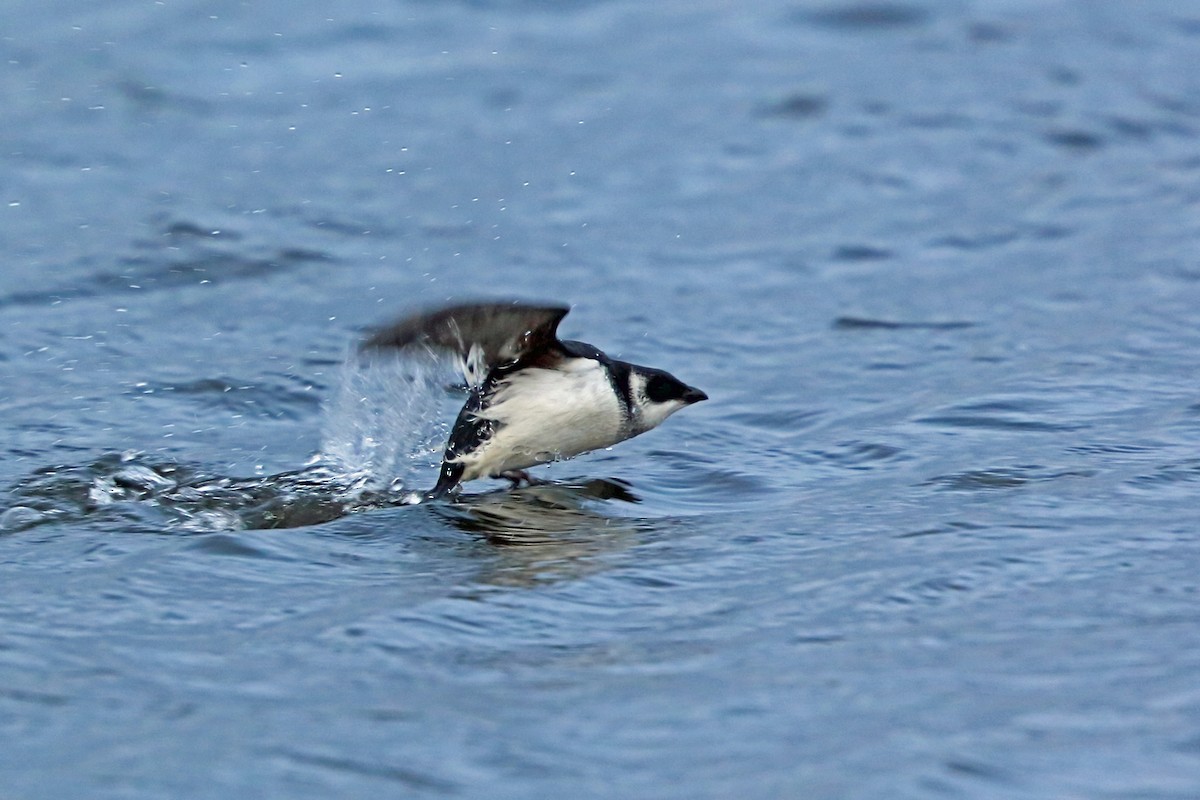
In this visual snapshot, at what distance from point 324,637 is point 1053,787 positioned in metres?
2.15

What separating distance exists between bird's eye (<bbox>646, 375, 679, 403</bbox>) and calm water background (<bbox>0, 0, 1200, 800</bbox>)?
0.32 m

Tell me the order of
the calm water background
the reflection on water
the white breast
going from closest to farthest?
the calm water background → the reflection on water → the white breast

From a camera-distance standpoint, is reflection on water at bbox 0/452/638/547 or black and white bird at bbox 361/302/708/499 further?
black and white bird at bbox 361/302/708/499

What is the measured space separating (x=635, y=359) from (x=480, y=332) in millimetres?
2517

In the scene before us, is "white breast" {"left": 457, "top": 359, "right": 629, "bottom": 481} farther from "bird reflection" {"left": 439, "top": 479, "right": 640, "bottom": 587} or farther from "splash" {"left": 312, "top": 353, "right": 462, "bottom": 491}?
"splash" {"left": 312, "top": 353, "right": 462, "bottom": 491}

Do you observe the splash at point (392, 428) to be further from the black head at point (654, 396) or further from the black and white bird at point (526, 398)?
the black head at point (654, 396)

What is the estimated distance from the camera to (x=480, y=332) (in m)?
6.98

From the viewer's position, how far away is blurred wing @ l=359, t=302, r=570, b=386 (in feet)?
22.2

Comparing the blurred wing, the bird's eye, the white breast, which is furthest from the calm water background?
the blurred wing

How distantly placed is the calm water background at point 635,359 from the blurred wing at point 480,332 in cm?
63

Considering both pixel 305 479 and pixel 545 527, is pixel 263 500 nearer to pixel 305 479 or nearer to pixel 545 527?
pixel 305 479

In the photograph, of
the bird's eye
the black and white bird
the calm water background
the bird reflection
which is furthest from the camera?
the bird's eye

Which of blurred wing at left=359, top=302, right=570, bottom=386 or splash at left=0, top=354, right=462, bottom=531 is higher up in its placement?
blurred wing at left=359, top=302, right=570, bottom=386

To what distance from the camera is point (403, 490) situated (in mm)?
7379
